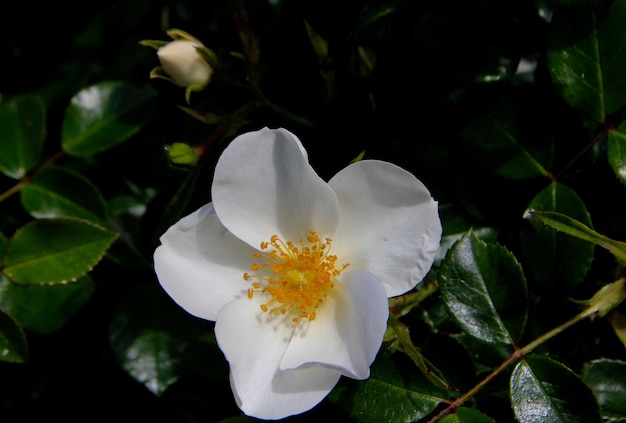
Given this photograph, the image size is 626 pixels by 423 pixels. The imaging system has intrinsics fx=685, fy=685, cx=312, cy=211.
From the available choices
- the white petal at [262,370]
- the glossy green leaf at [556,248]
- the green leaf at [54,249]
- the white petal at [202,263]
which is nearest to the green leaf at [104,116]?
the green leaf at [54,249]

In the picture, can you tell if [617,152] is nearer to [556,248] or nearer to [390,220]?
[556,248]

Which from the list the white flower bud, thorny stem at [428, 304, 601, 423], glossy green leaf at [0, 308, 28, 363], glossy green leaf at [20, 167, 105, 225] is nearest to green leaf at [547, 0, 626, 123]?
thorny stem at [428, 304, 601, 423]

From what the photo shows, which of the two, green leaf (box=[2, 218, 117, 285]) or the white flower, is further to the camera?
green leaf (box=[2, 218, 117, 285])

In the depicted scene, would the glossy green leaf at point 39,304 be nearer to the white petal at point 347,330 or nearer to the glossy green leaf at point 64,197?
Result: the glossy green leaf at point 64,197

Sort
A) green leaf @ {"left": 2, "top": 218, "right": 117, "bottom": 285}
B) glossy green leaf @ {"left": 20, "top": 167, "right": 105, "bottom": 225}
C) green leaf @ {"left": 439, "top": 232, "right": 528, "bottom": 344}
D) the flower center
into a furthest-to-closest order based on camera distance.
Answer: glossy green leaf @ {"left": 20, "top": 167, "right": 105, "bottom": 225}
green leaf @ {"left": 2, "top": 218, "right": 117, "bottom": 285}
the flower center
green leaf @ {"left": 439, "top": 232, "right": 528, "bottom": 344}

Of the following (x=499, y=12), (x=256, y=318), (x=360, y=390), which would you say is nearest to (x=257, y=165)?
(x=256, y=318)

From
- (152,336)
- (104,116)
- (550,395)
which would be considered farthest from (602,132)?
(104,116)

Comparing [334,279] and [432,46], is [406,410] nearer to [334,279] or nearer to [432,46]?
[334,279]

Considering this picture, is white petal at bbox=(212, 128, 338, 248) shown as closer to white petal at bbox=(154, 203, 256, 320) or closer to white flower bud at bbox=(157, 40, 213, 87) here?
white petal at bbox=(154, 203, 256, 320)
